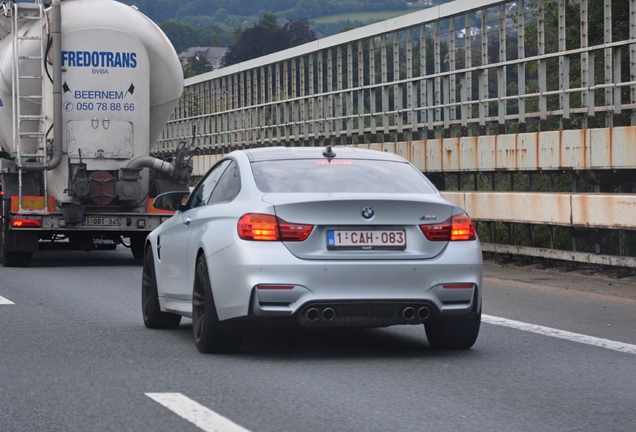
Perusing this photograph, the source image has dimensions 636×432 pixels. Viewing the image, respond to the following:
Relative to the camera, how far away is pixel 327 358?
888 centimetres

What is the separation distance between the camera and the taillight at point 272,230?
845 cm

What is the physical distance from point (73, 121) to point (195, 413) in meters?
13.8

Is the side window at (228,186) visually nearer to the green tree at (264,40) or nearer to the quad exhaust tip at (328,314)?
the quad exhaust tip at (328,314)

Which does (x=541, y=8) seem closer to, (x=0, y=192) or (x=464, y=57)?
(x=464, y=57)

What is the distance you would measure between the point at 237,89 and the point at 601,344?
33.1 metres

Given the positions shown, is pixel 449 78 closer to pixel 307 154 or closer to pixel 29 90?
pixel 29 90

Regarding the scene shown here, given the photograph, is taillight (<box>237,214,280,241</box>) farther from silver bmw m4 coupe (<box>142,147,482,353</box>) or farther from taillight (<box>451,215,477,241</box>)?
taillight (<box>451,215,477,241</box>)

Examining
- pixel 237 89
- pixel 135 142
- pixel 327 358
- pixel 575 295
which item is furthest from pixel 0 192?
pixel 237 89

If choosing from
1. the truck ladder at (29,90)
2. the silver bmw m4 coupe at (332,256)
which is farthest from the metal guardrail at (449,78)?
the silver bmw m4 coupe at (332,256)

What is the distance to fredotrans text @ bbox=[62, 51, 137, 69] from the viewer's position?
19859 mm

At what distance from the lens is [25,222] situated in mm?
19703

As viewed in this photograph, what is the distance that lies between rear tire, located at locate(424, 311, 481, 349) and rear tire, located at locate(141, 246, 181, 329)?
2.31 metres

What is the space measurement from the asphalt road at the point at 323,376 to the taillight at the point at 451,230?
29.7 inches

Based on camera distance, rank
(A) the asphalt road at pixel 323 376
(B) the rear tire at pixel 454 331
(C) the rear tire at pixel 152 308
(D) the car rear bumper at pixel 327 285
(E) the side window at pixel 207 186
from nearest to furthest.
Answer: (A) the asphalt road at pixel 323 376 → (D) the car rear bumper at pixel 327 285 → (B) the rear tire at pixel 454 331 → (E) the side window at pixel 207 186 → (C) the rear tire at pixel 152 308
